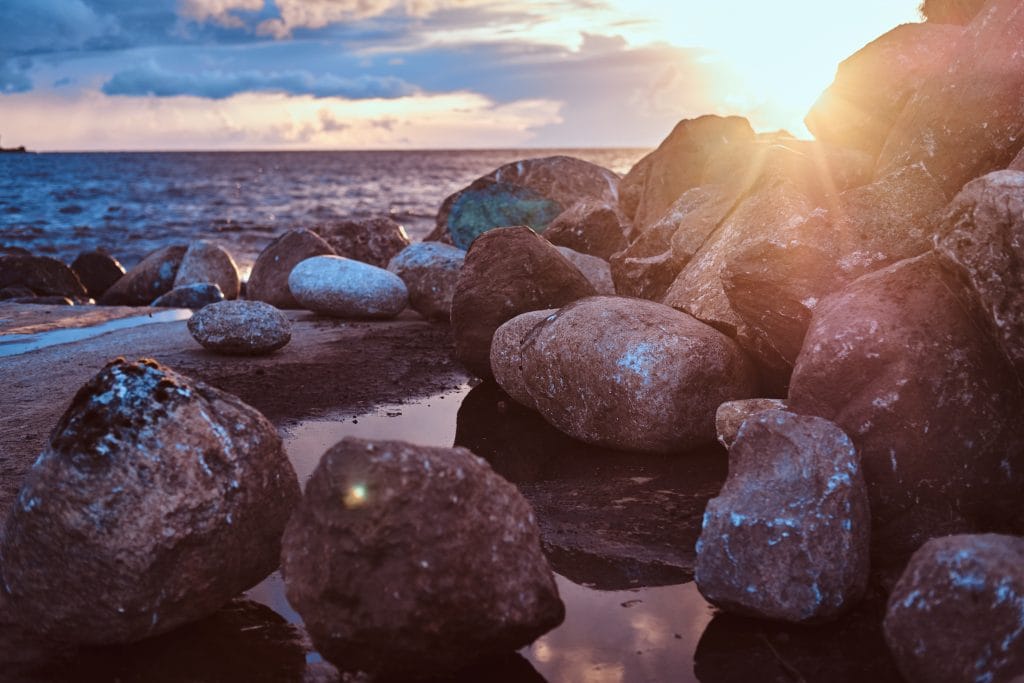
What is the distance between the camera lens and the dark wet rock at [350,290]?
34.7 feet

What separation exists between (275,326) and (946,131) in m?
5.77

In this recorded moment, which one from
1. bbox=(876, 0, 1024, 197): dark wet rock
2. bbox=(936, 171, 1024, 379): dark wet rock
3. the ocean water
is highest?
bbox=(876, 0, 1024, 197): dark wet rock

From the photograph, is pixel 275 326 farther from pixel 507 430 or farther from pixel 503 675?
pixel 503 675

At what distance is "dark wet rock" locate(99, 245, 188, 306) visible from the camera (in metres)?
14.4

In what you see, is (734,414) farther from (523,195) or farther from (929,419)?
(523,195)

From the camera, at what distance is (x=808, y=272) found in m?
5.45

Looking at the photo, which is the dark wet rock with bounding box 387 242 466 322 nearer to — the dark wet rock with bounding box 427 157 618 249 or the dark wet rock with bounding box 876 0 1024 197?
the dark wet rock with bounding box 427 157 618 249

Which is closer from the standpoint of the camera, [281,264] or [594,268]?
[594,268]

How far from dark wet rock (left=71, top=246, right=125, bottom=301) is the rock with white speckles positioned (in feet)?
48.3

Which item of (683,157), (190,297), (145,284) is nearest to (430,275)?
(683,157)

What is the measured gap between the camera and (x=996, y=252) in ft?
13.6

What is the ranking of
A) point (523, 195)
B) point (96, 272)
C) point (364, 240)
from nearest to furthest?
1. point (523, 195)
2. point (364, 240)
3. point (96, 272)

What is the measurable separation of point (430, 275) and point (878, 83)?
5351mm

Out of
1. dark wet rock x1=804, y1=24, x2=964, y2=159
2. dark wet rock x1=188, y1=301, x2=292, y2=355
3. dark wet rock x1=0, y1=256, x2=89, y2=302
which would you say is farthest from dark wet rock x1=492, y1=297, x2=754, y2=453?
dark wet rock x1=0, y1=256, x2=89, y2=302
